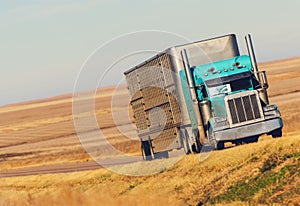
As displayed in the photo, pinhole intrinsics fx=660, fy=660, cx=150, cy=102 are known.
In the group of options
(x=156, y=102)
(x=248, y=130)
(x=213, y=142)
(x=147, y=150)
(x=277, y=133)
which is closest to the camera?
(x=248, y=130)

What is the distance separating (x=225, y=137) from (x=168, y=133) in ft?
15.4

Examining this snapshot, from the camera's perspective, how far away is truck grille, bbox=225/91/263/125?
25234 millimetres

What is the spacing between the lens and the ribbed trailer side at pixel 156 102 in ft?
92.6

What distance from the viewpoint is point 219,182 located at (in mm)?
19969

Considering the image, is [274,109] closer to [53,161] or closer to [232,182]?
[232,182]

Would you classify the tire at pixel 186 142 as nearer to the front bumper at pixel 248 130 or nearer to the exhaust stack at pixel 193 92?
the exhaust stack at pixel 193 92

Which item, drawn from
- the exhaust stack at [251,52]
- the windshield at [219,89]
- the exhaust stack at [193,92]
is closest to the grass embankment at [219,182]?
the exhaust stack at [193,92]

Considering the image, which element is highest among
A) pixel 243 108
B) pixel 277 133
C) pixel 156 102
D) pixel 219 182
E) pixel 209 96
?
pixel 156 102

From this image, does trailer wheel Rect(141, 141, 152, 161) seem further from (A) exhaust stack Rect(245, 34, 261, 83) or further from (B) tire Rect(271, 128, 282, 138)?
(B) tire Rect(271, 128, 282, 138)

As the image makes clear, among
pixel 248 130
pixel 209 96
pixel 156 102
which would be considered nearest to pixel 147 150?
pixel 156 102

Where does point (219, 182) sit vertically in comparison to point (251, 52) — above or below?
below

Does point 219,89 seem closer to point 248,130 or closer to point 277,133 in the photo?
point 248,130

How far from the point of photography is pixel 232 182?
19.2 meters

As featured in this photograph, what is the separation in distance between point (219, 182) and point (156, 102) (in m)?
10.3
